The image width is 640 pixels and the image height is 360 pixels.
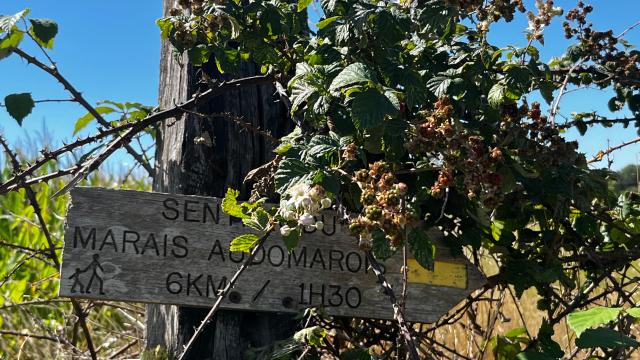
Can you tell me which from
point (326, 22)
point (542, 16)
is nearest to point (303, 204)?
point (326, 22)

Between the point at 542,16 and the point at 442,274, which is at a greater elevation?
the point at 542,16

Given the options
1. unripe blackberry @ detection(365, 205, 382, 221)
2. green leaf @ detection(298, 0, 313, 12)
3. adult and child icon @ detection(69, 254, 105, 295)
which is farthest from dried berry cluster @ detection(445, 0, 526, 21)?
adult and child icon @ detection(69, 254, 105, 295)

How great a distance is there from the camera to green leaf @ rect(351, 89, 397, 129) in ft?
4.47

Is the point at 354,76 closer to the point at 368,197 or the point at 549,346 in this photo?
the point at 368,197

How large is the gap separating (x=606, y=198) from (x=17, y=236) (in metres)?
4.99

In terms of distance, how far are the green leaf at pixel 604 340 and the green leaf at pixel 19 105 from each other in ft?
5.11

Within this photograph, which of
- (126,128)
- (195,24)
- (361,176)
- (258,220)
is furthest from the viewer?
(126,128)

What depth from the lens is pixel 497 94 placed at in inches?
62.6

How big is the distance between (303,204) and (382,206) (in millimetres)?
197

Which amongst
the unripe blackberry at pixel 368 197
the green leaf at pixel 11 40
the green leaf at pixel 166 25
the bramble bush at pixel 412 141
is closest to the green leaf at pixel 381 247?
the bramble bush at pixel 412 141

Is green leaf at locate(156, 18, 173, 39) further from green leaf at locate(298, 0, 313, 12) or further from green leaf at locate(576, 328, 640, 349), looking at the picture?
green leaf at locate(576, 328, 640, 349)

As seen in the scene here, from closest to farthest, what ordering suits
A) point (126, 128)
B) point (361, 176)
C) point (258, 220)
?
point (361, 176)
point (258, 220)
point (126, 128)

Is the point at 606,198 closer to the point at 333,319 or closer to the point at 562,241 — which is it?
the point at 562,241

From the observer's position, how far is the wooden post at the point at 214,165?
1.91 metres
